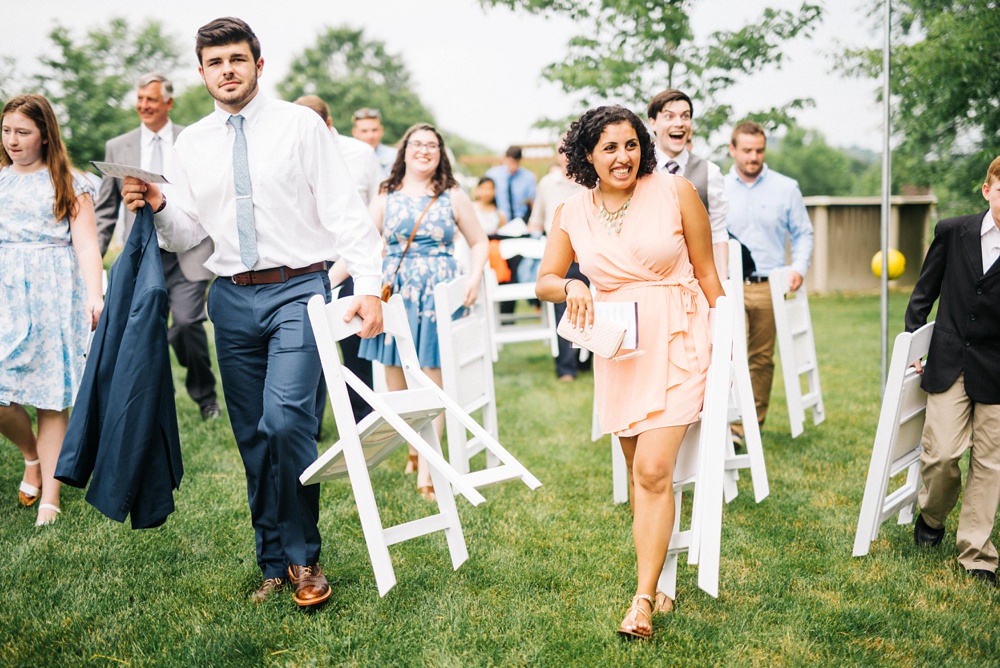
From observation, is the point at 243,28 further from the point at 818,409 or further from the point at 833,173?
the point at 833,173

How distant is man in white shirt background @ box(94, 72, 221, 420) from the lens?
6355mm

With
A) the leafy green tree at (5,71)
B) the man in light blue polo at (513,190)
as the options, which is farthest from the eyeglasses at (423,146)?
the man in light blue polo at (513,190)

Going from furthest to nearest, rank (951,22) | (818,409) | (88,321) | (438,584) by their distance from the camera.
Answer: (951,22) → (818,409) → (88,321) → (438,584)

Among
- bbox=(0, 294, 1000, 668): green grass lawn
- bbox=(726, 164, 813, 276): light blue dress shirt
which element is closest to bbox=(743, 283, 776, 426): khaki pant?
bbox=(726, 164, 813, 276): light blue dress shirt

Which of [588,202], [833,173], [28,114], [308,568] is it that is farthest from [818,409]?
[833,173]

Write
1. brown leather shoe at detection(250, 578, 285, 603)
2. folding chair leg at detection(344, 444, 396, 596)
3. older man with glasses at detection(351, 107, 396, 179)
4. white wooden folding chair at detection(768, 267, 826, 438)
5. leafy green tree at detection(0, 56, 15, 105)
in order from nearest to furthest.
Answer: folding chair leg at detection(344, 444, 396, 596) → brown leather shoe at detection(250, 578, 285, 603) → white wooden folding chair at detection(768, 267, 826, 438) → older man with glasses at detection(351, 107, 396, 179) → leafy green tree at detection(0, 56, 15, 105)

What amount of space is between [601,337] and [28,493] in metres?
3.61

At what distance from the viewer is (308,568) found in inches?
137

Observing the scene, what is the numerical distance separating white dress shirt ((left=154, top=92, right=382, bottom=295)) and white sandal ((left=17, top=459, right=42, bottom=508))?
2.25 m

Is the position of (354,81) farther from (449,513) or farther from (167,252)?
(449,513)

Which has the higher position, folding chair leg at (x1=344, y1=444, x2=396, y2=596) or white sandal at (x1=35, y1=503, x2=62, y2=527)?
folding chair leg at (x1=344, y1=444, x2=396, y2=596)

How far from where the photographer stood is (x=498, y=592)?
371 cm

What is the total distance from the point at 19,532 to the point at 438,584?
2286 mm

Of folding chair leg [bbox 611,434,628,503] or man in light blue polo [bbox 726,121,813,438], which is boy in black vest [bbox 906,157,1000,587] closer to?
folding chair leg [bbox 611,434,628,503]
